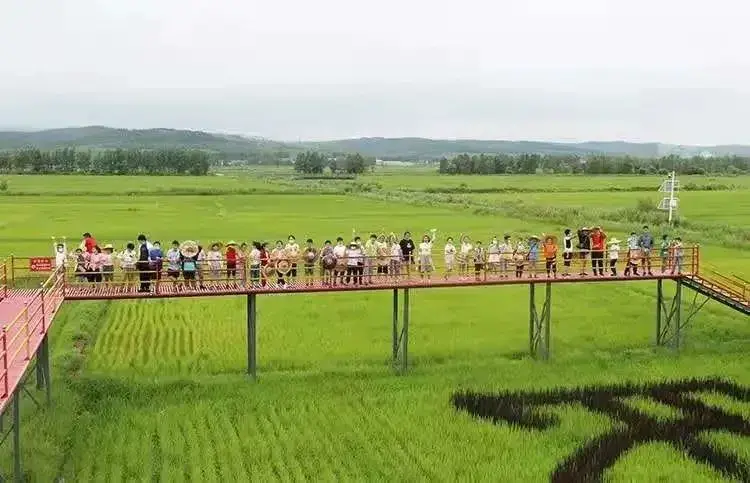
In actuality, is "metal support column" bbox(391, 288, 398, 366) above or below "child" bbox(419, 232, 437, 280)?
below

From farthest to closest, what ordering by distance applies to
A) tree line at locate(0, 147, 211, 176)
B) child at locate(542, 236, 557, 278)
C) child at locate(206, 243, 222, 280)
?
tree line at locate(0, 147, 211, 176)
child at locate(542, 236, 557, 278)
child at locate(206, 243, 222, 280)

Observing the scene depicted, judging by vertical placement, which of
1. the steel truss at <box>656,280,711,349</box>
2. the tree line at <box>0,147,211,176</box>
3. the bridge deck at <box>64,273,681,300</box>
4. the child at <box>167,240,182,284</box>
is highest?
the child at <box>167,240,182,284</box>

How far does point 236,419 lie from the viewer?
21672 millimetres

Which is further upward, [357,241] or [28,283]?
[357,241]

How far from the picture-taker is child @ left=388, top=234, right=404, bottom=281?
26.9 m

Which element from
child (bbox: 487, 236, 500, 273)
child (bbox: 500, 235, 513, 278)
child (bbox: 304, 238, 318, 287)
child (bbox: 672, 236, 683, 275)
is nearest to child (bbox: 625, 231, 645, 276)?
child (bbox: 672, 236, 683, 275)

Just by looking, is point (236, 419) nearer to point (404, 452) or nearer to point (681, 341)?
point (404, 452)

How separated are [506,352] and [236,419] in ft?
34.2

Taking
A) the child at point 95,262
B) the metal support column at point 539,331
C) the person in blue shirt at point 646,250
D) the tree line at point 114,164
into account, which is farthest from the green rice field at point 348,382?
the tree line at point 114,164

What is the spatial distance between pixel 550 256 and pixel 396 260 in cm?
501

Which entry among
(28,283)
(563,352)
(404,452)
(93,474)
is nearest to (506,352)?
(563,352)

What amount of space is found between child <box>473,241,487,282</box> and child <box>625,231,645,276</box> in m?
4.76

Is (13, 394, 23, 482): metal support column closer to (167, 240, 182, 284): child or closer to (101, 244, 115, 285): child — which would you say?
(101, 244, 115, 285): child

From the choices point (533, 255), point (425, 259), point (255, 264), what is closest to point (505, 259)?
point (533, 255)
